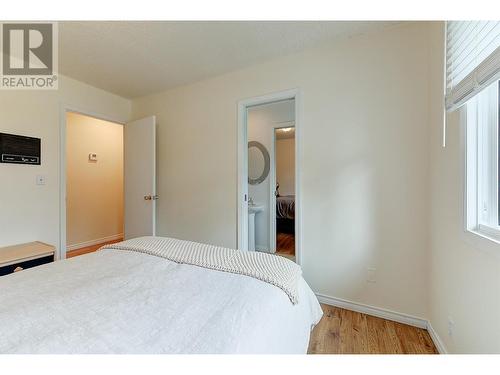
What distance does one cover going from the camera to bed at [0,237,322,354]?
27.9 inches

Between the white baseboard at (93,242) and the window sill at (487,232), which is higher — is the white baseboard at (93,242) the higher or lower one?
the lower one

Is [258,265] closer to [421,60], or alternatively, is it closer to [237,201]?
[237,201]

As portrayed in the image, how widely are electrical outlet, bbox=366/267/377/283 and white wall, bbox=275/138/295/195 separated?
10.3 ft

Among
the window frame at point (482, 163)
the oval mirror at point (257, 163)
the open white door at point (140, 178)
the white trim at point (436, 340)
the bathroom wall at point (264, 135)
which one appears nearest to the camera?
the window frame at point (482, 163)

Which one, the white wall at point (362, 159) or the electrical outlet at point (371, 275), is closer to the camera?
the white wall at point (362, 159)

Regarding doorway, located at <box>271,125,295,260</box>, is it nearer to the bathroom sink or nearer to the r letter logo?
the bathroom sink

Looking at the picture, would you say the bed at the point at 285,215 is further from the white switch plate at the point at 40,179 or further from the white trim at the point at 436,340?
the white switch plate at the point at 40,179

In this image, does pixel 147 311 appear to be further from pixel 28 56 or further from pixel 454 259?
pixel 28 56

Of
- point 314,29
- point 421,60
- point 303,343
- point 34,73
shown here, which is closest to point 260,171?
point 314,29

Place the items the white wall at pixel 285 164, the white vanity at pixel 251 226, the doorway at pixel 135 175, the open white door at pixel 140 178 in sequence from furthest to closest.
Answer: the white wall at pixel 285 164 < the white vanity at pixel 251 226 < the open white door at pixel 140 178 < the doorway at pixel 135 175

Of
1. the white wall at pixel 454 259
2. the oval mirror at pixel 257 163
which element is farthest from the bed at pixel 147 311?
the oval mirror at pixel 257 163

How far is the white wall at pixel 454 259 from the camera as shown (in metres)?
1.03

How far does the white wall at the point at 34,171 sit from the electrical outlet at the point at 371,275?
131 inches

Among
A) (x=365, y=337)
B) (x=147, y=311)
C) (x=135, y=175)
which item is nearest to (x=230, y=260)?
(x=147, y=311)
